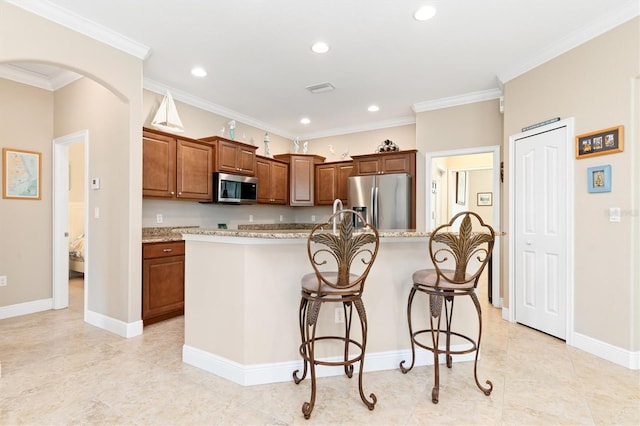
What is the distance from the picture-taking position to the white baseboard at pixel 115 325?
3.17 metres

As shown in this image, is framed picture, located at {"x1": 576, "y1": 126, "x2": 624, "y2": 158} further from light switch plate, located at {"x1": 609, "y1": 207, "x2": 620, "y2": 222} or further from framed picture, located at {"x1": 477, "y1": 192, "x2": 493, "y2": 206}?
framed picture, located at {"x1": 477, "y1": 192, "x2": 493, "y2": 206}

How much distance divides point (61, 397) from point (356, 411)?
191cm

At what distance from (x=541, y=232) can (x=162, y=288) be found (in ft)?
13.2

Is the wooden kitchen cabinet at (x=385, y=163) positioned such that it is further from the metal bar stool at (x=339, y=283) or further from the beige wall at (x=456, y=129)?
the metal bar stool at (x=339, y=283)

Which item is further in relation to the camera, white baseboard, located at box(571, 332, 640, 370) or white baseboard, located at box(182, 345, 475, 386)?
white baseboard, located at box(571, 332, 640, 370)

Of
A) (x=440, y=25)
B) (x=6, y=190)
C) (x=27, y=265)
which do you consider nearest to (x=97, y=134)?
(x=6, y=190)

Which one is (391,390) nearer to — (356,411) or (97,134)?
(356,411)

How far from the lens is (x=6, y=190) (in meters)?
3.72

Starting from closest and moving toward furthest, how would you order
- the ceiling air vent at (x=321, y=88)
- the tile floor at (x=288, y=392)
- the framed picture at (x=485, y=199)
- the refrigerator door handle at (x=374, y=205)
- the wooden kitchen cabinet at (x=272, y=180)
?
the tile floor at (x=288, y=392) → the ceiling air vent at (x=321, y=88) → the refrigerator door handle at (x=374, y=205) → the wooden kitchen cabinet at (x=272, y=180) → the framed picture at (x=485, y=199)

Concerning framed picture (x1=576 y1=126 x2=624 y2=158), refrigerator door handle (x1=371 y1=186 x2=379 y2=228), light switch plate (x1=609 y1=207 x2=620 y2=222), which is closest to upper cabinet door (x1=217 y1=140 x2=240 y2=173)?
refrigerator door handle (x1=371 y1=186 x2=379 y2=228)

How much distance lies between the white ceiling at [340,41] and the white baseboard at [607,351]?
264 centimetres

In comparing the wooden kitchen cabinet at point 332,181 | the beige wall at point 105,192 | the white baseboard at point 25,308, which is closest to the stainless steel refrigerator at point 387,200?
the wooden kitchen cabinet at point 332,181

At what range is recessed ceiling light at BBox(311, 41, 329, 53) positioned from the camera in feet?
10.2

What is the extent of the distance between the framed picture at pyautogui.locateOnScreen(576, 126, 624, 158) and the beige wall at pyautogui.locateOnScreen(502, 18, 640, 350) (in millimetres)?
43
